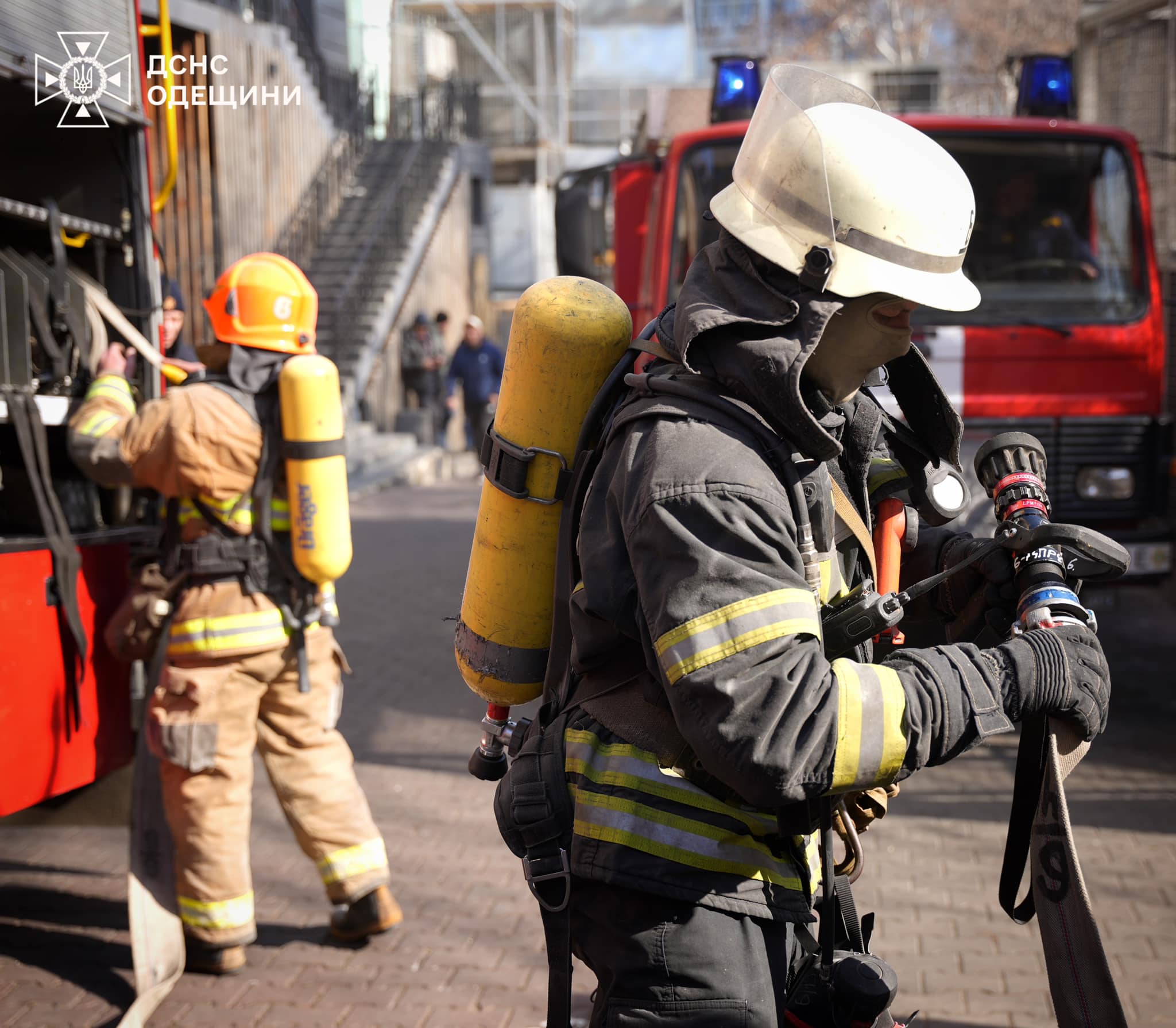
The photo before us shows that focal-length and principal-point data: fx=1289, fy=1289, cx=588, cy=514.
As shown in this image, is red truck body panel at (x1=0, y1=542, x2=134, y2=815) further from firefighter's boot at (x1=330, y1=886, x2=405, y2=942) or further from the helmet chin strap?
the helmet chin strap

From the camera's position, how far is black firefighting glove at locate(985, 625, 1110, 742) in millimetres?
1818

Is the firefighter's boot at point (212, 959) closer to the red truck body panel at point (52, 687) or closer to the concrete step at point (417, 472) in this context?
the red truck body panel at point (52, 687)

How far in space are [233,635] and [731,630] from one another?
99.2 inches

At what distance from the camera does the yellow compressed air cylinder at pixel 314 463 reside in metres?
3.85

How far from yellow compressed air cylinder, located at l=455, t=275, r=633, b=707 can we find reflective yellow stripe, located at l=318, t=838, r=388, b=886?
6.55ft

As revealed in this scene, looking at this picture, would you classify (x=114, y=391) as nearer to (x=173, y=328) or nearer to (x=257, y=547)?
(x=257, y=547)

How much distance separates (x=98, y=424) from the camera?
3963 mm

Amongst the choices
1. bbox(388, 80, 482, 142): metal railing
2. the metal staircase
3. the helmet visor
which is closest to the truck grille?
the helmet visor

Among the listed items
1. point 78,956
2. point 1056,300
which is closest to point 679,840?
point 78,956

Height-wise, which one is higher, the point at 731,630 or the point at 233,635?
the point at 731,630

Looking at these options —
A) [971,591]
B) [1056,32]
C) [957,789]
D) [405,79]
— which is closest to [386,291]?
[405,79]

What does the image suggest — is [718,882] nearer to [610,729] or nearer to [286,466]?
[610,729]

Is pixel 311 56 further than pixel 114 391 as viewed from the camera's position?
Yes

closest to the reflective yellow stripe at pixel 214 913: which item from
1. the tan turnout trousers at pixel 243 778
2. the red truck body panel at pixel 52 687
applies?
the tan turnout trousers at pixel 243 778
